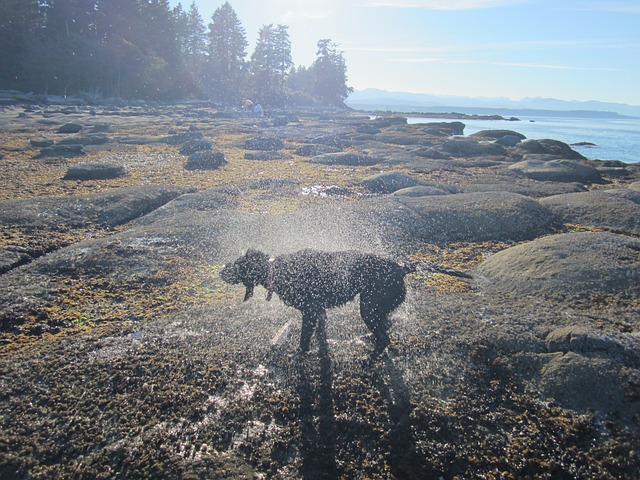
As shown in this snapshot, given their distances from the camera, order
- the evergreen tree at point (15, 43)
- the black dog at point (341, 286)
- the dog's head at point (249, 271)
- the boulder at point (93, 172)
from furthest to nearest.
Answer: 1. the evergreen tree at point (15, 43)
2. the boulder at point (93, 172)
3. the dog's head at point (249, 271)
4. the black dog at point (341, 286)

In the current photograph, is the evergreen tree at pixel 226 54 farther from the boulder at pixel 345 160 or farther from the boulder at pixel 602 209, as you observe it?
the boulder at pixel 602 209

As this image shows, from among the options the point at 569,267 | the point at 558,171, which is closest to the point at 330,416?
the point at 569,267

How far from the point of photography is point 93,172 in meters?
14.1

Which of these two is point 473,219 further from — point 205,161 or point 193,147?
point 193,147

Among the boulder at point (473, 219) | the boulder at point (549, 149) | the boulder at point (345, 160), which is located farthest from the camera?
the boulder at point (549, 149)

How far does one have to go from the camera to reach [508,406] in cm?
402

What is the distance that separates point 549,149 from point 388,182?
62.7 ft

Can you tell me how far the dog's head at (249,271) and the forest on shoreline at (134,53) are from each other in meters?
64.5

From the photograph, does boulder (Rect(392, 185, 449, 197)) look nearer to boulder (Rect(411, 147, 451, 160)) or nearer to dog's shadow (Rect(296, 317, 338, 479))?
dog's shadow (Rect(296, 317, 338, 479))

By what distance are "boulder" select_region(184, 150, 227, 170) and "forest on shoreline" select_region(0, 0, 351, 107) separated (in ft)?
168

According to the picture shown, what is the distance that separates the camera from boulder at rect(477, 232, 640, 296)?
20.0 ft

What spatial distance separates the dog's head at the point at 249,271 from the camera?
517 centimetres

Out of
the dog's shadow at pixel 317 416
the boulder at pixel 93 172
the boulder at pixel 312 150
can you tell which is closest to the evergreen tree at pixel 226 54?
the boulder at pixel 312 150

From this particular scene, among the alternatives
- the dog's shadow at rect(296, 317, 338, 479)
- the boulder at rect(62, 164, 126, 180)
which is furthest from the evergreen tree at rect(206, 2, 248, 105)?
the dog's shadow at rect(296, 317, 338, 479)
